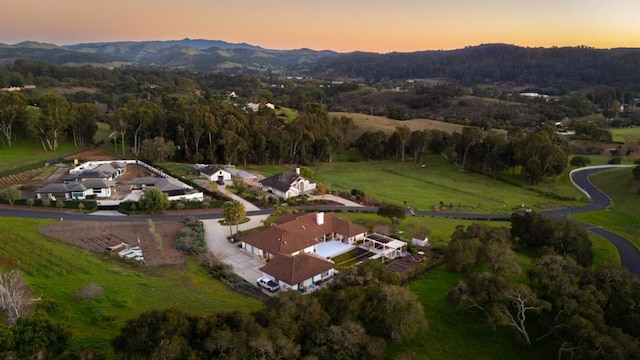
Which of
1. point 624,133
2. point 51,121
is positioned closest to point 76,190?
point 51,121

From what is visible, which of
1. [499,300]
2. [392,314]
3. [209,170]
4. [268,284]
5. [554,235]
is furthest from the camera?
[209,170]

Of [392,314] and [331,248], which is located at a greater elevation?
[392,314]

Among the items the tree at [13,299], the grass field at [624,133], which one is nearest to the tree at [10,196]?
the tree at [13,299]

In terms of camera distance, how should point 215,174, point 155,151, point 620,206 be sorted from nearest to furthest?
point 620,206 → point 215,174 → point 155,151

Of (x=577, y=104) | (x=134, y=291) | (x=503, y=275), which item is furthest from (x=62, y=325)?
(x=577, y=104)

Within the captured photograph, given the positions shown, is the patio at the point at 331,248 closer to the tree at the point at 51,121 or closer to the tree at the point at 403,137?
the tree at the point at 403,137

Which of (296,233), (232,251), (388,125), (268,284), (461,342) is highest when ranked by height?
(388,125)

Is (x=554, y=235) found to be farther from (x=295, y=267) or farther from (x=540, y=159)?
(x=540, y=159)
